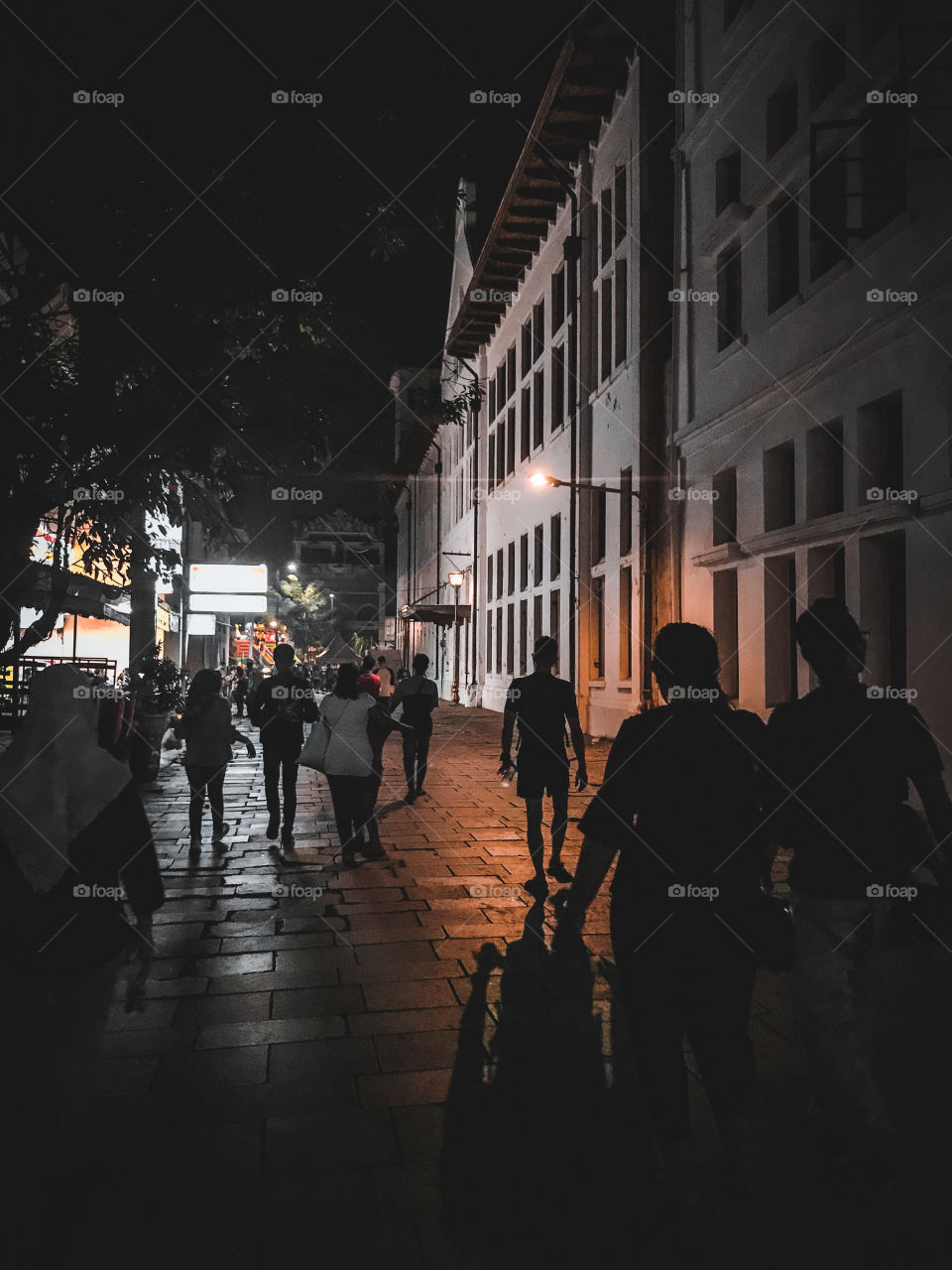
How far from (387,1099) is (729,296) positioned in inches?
549

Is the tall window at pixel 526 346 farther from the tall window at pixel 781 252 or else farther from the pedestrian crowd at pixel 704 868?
Result: the pedestrian crowd at pixel 704 868

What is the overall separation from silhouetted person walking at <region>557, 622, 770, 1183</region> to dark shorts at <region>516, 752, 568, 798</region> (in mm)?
4645

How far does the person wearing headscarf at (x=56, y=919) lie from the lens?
2.89 m

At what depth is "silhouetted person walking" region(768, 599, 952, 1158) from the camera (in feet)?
10.5

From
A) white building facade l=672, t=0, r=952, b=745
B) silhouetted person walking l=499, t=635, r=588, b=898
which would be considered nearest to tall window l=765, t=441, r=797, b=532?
white building facade l=672, t=0, r=952, b=745

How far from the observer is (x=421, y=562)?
49844 millimetres

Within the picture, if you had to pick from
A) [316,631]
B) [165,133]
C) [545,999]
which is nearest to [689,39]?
[165,133]

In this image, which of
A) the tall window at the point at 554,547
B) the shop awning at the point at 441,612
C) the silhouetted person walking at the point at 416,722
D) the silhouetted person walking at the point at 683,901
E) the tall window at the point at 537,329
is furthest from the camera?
the shop awning at the point at 441,612

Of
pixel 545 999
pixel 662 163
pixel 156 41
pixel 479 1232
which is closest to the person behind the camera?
pixel 479 1232

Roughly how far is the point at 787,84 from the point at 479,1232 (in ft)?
46.2

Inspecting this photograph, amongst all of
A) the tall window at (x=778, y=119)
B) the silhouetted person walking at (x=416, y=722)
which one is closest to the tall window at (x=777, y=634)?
the silhouetted person walking at (x=416, y=722)

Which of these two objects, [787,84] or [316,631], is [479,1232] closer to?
[787,84]

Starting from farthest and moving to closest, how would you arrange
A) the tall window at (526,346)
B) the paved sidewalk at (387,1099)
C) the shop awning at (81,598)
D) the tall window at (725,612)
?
the tall window at (526,346), the shop awning at (81,598), the tall window at (725,612), the paved sidewalk at (387,1099)

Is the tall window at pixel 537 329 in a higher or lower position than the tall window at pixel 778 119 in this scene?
higher
